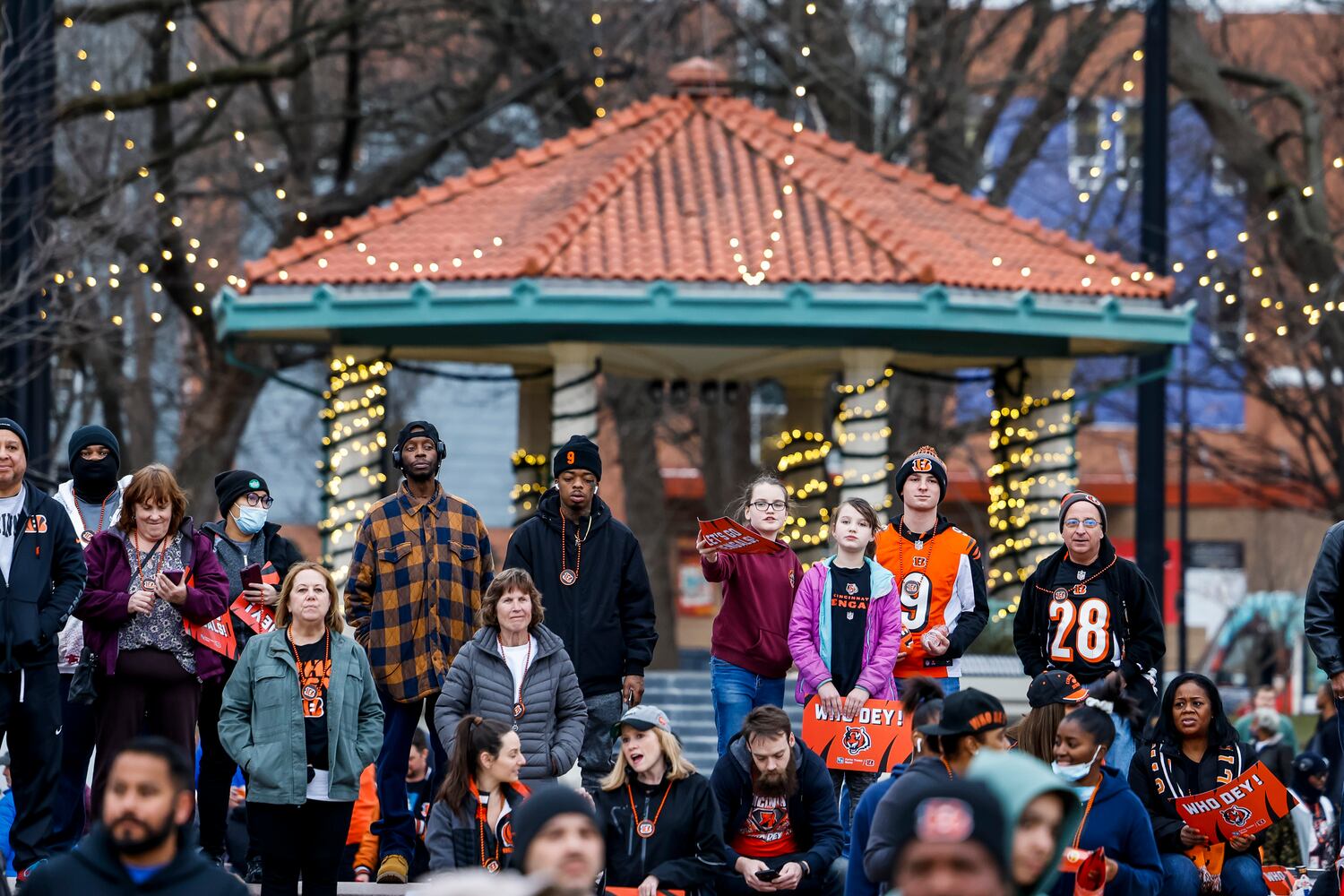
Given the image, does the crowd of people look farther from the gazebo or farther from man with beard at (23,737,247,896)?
the gazebo

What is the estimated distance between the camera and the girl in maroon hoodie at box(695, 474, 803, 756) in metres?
10.9

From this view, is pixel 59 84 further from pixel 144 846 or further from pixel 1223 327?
pixel 144 846

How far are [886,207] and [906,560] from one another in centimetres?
727

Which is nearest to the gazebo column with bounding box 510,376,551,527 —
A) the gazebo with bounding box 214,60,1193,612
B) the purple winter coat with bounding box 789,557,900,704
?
the gazebo with bounding box 214,60,1193,612

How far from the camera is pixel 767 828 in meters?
9.95

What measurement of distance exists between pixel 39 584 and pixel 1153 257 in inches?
413

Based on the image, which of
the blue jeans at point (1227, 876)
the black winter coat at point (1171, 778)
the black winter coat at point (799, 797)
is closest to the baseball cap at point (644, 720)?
the black winter coat at point (799, 797)

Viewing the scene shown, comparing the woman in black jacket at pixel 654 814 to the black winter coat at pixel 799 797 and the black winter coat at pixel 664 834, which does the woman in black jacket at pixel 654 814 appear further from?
the black winter coat at pixel 799 797

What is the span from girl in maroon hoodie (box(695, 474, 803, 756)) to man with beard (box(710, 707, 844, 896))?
969 millimetres

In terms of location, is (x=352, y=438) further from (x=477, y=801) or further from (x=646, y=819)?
(x=646, y=819)

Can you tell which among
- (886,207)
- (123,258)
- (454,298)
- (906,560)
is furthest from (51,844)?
(123,258)

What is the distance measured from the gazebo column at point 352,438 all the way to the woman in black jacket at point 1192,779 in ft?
26.6

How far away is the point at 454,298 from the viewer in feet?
52.9

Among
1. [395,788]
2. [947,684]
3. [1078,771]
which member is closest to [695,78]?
[947,684]
